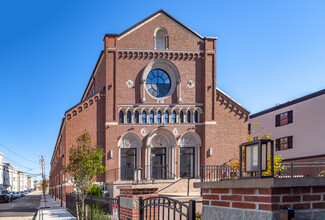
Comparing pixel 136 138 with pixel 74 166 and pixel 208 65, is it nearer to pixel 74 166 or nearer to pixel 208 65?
pixel 208 65

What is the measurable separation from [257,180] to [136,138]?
95.7 feet

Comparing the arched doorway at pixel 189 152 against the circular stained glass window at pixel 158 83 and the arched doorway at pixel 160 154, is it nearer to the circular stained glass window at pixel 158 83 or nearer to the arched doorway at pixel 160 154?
the arched doorway at pixel 160 154

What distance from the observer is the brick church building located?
1256 inches

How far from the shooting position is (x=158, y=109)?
32.7 metres

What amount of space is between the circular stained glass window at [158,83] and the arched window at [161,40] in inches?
84.5

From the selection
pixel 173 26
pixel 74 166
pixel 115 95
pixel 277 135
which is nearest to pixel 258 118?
pixel 277 135

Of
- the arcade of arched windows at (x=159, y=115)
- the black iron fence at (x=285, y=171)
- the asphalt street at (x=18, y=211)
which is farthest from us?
the arcade of arched windows at (x=159, y=115)

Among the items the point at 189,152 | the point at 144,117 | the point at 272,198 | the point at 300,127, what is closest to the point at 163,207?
the point at 272,198

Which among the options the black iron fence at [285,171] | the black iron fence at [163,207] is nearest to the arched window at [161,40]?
the black iron fence at [285,171]

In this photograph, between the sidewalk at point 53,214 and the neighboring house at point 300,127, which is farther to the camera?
the neighboring house at point 300,127

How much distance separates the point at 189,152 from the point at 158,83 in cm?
696

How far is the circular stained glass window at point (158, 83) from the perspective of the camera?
33.3 meters

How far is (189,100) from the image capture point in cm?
3338

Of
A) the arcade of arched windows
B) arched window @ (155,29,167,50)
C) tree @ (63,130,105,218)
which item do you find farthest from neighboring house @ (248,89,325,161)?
tree @ (63,130,105,218)
